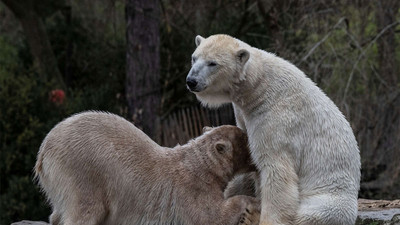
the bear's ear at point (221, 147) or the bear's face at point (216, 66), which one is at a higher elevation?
the bear's face at point (216, 66)

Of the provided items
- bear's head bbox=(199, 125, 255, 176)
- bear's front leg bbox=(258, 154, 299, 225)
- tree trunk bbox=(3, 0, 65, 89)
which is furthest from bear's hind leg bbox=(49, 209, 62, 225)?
tree trunk bbox=(3, 0, 65, 89)

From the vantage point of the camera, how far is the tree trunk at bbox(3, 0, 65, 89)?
15.2m

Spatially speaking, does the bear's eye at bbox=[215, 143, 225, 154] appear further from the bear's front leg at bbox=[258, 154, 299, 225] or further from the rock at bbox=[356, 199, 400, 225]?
the rock at bbox=[356, 199, 400, 225]

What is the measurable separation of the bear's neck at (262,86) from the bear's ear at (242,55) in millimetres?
61

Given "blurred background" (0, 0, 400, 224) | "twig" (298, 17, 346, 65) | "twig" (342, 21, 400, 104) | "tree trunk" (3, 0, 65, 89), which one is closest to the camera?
"twig" (342, 21, 400, 104)

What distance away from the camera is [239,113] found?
18.4 ft

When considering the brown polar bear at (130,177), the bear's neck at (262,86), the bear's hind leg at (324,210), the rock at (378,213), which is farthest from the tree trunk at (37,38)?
the bear's hind leg at (324,210)

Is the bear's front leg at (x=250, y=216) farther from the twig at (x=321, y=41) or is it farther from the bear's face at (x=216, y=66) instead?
the twig at (x=321, y=41)

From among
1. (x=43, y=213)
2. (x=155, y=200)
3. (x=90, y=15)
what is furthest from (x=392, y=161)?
(x=90, y=15)

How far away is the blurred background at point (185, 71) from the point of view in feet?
38.5

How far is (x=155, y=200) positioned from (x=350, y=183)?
5.21ft

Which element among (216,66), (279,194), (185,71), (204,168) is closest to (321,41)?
(185,71)

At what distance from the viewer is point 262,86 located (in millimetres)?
5184

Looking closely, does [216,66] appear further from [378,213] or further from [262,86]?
[378,213]
